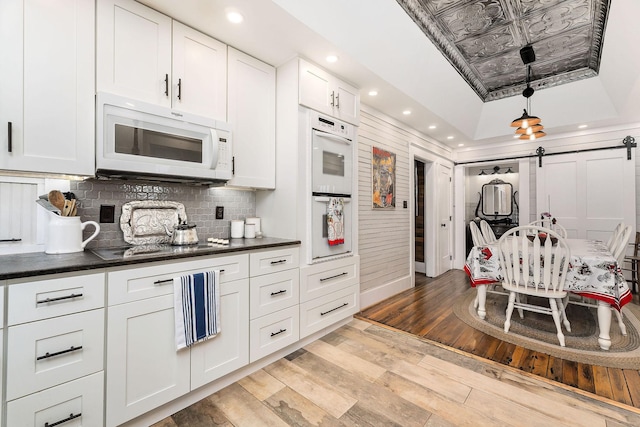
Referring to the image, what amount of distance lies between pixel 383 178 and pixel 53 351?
3464 mm

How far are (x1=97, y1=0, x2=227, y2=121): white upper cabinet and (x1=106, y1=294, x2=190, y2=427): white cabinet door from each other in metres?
1.35

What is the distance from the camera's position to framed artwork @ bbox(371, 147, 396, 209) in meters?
3.64

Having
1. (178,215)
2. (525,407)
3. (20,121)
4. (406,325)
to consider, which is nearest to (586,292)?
(525,407)

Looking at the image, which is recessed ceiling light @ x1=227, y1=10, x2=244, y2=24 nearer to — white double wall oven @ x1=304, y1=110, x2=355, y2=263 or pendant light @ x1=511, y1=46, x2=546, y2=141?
white double wall oven @ x1=304, y1=110, x2=355, y2=263

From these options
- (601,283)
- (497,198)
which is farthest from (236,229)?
(497,198)

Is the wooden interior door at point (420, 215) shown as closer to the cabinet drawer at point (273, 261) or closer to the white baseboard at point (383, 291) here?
the white baseboard at point (383, 291)

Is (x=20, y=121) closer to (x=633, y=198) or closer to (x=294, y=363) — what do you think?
(x=294, y=363)

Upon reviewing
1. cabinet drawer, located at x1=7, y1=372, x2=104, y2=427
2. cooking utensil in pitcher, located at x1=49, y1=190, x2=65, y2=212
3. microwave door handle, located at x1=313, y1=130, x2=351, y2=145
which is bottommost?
cabinet drawer, located at x1=7, y1=372, x2=104, y2=427

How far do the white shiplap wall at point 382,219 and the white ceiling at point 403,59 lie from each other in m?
0.31

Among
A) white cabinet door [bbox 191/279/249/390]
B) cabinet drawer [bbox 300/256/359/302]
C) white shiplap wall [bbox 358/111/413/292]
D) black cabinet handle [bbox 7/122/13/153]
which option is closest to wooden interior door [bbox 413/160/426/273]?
white shiplap wall [bbox 358/111/413/292]

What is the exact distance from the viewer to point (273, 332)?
7.14 feet

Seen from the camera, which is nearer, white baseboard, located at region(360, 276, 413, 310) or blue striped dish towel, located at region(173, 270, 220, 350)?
blue striped dish towel, located at region(173, 270, 220, 350)

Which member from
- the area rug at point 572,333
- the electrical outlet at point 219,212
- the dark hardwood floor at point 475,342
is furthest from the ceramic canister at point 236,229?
the area rug at point 572,333

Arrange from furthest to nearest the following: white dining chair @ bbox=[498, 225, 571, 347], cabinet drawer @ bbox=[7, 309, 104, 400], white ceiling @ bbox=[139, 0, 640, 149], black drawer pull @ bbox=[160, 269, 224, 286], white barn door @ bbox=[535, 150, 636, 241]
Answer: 1. white barn door @ bbox=[535, 150, 636, 241]
2. white dining chair @ bbox=[498, 225, 571, 347]
3. white ceiling @ bbox=[139, 0, 640, 149]
4. black drawer pull @ bbox=[160, 269, 224, 286]
5. cabinet drawer @ bbox=[7, 309, 104, 400]
